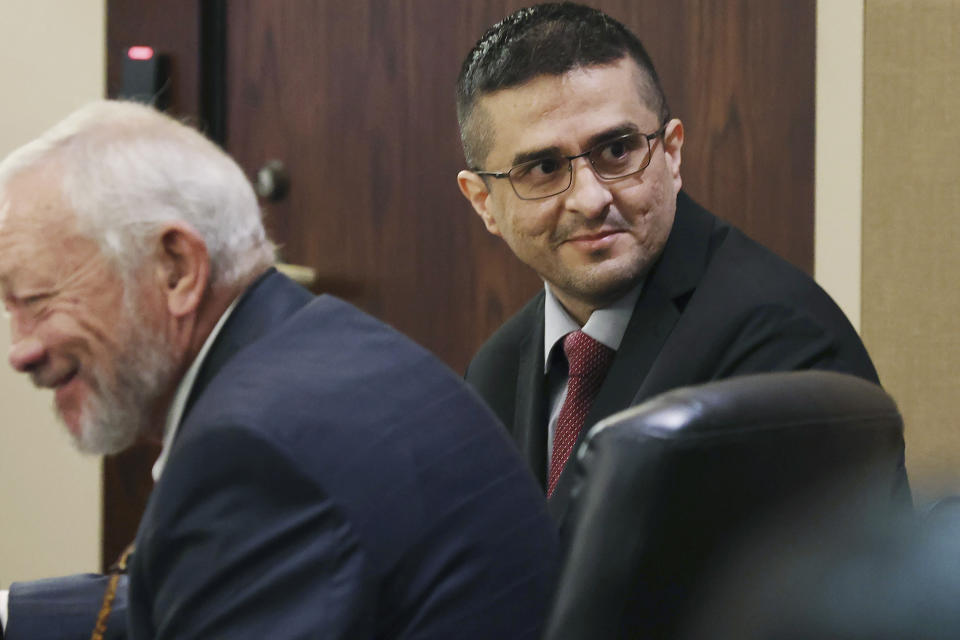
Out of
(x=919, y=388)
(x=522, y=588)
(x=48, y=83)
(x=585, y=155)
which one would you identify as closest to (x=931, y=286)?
(x=919, y=388)

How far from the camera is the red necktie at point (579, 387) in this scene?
145 cm

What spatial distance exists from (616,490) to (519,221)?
36.7 inches

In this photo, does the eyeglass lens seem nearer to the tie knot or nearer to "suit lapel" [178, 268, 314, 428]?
the tie knot

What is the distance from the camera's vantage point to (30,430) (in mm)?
2473

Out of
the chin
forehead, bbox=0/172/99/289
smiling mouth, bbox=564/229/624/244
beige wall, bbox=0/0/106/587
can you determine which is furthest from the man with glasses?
beige wall, bbox=0/0/106/587

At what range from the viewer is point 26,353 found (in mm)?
1142

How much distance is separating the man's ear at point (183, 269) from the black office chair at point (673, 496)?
523mm

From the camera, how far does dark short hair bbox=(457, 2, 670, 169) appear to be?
1.51 meters

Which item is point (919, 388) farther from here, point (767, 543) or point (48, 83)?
point (48, 83)

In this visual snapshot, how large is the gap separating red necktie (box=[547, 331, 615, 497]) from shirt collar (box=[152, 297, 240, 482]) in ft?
1.57

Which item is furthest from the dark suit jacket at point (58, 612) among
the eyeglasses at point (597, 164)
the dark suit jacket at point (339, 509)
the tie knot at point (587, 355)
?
the eyeglasses at point (597, 164)

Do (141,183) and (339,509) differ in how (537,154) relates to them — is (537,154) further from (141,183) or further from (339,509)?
(339,509)

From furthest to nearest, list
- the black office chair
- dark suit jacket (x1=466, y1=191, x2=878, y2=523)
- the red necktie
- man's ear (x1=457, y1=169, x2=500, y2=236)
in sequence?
man's ear (x1=457, y1=169, x2=500, y2=236) < the red necktie < dark suit jacket (x1=466, y1=191, x2=878, y2=523) < the black office chair

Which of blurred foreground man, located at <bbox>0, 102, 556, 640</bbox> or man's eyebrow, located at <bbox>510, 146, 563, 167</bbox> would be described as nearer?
blurred foreground man, located at <bbox>0, 102, 556, 640</bbox>
